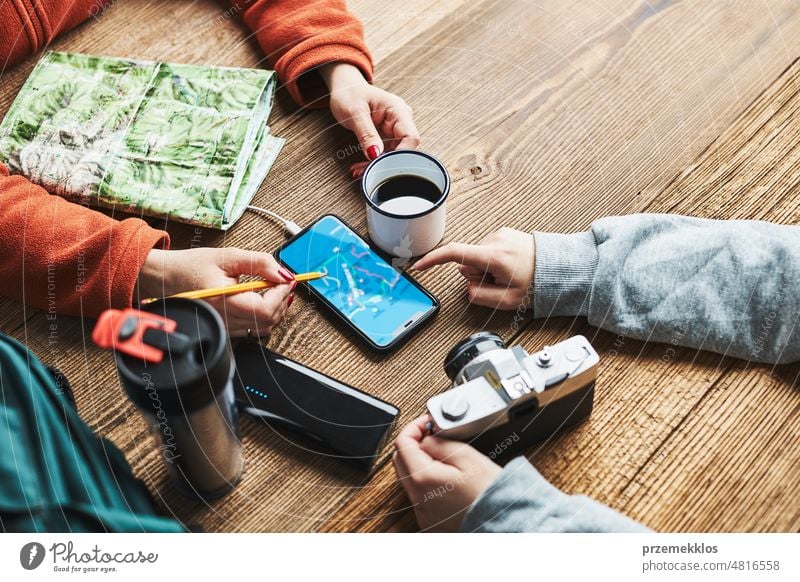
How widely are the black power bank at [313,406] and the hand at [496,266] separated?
141 millimetres

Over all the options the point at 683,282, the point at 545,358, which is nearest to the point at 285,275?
the point at 545,358

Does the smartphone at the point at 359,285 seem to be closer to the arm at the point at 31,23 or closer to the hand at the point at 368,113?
the hand at the point at 368,113

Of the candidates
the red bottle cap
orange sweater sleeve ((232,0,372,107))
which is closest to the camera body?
the red bottle cap

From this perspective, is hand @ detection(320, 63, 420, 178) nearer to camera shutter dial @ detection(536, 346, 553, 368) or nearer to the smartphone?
the smartphone

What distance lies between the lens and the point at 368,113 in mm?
807

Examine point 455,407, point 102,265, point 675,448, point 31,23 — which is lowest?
point 675,448

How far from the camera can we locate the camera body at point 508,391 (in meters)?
→ 0.58

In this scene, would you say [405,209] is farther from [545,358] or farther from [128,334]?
[128,334]

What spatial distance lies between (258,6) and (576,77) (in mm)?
374

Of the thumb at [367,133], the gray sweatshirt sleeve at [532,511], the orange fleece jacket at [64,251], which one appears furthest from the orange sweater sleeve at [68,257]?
the gray sweatshirt sleeve at [532,511]

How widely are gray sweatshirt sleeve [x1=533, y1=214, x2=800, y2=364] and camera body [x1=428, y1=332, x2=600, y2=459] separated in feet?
0.32

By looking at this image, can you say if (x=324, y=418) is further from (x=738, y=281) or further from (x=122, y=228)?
(x=738, y=281)

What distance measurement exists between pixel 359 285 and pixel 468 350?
0.48ft
